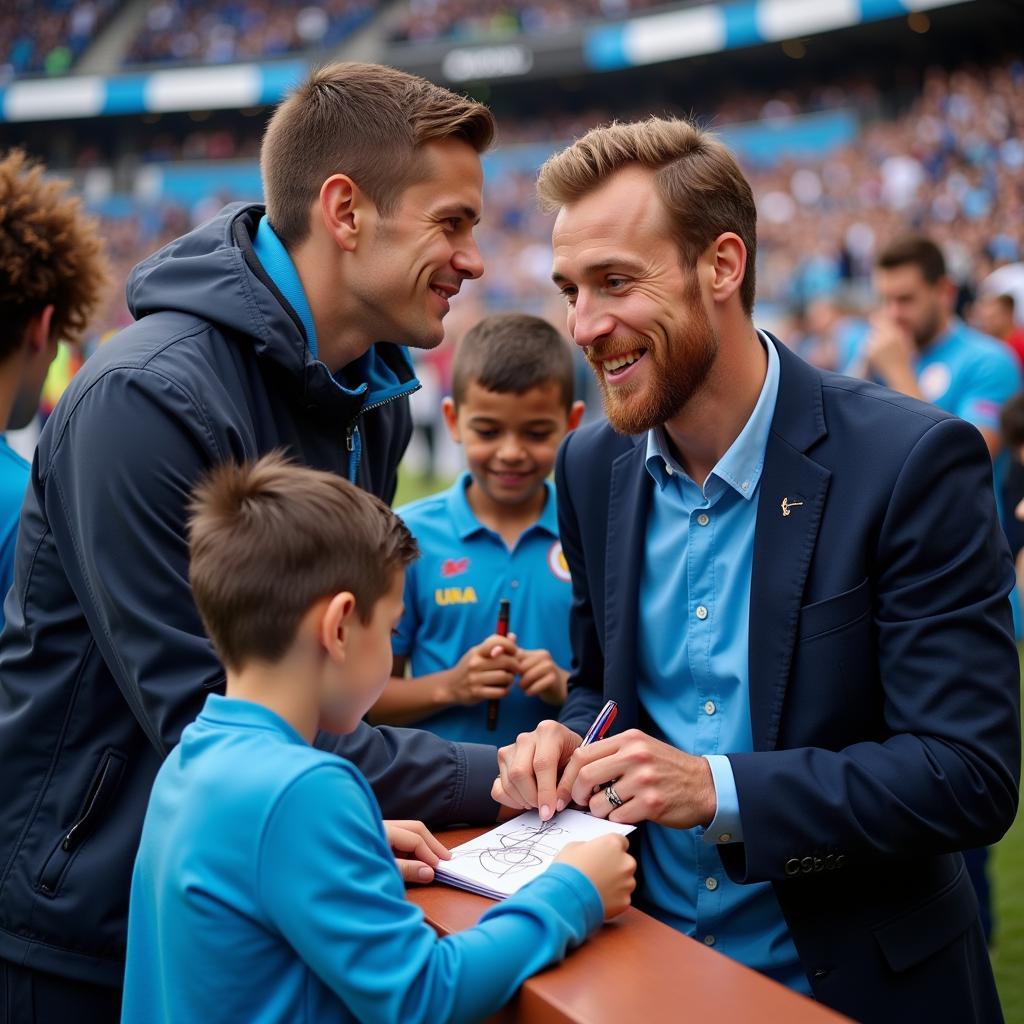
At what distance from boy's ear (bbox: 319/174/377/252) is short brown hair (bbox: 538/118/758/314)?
390 mm

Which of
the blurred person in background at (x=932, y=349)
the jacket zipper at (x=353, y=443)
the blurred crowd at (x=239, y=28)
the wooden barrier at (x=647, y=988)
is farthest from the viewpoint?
the blurred crowd at (x=239, y=28)

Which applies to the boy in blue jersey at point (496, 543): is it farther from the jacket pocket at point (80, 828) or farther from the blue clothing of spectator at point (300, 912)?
the blue clothing of spectator at point (300, 912)

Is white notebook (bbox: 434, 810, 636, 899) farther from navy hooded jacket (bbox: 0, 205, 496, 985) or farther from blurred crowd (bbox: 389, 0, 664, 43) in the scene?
blurred crowd (bbox: 389, 0, 664, 43)

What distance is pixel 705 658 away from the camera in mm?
2254

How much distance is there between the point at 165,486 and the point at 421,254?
0.85 meters

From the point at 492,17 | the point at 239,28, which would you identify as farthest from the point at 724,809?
the point at 239,28

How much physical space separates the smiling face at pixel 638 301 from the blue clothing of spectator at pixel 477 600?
1.08 m

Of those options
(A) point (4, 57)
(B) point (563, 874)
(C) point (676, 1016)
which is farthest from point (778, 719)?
(A) point (4, 57)

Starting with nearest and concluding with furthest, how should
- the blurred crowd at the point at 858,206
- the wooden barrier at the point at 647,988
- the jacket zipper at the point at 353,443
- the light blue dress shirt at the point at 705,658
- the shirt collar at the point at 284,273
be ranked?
the wooden barrier at the point at 647,988 → the light blue dress shirt at the point at 705,658 → the shirt collar at the point at 284,273 → the jacket zipper at the point at 353,443 → the blurred crowd at the point at 858,206

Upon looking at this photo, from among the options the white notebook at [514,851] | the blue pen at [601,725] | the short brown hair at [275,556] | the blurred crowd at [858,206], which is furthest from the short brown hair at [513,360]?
the blurred crowd at [858,206]

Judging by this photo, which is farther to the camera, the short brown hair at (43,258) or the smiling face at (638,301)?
the short brown hair at (43,258)

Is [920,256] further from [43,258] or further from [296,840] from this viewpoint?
[296,840]

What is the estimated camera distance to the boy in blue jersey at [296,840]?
1477mm

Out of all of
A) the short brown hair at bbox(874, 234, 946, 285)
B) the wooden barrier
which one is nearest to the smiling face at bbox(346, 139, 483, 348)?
the wooden barrier
